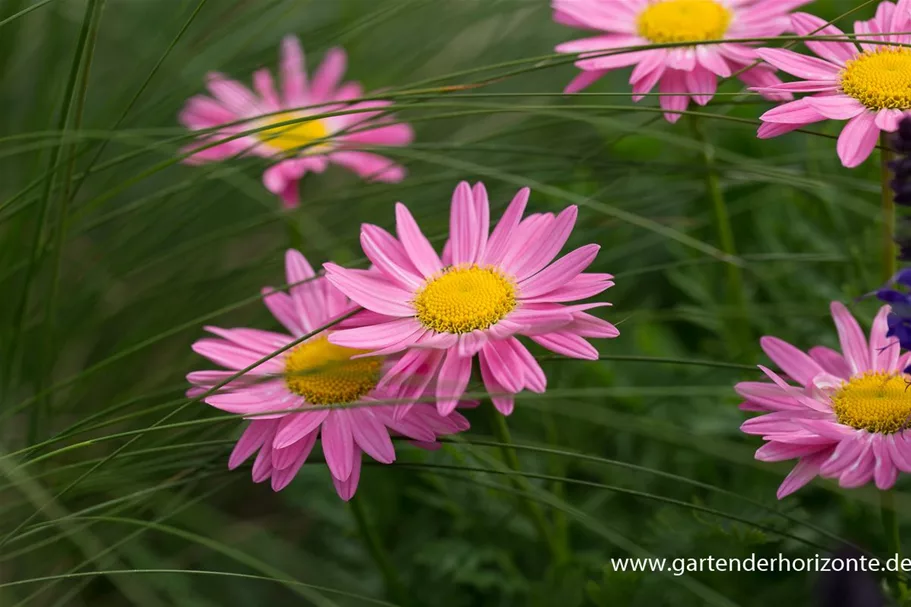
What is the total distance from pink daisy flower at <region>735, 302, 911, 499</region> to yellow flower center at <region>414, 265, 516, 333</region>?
0.65 feet

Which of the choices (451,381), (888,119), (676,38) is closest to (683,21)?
(676,38)

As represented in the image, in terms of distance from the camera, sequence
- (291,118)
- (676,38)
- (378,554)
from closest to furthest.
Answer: (378,554), (676,38), (291,118)

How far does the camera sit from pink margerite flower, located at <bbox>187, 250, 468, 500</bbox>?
72 centimetres

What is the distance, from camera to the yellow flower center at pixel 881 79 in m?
0.77

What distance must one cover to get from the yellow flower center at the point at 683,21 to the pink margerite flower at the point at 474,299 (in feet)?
1.06

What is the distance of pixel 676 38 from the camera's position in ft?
3.32

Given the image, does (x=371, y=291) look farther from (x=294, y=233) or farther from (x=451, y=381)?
(x=294, y=233)

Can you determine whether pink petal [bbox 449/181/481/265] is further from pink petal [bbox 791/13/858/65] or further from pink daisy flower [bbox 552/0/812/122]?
pink petal [bbox 791/13/858/65]

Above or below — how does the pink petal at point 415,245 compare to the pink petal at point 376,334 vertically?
above

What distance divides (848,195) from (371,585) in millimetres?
810

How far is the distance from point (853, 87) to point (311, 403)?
20.5 inches

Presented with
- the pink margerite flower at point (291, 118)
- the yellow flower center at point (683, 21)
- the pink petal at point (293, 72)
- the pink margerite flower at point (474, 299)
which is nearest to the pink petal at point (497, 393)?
the pink margerite flower at point (474, 299)

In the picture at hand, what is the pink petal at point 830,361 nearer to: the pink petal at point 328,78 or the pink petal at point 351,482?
the pink petal at point 351,482

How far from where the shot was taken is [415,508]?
1.26 meters
